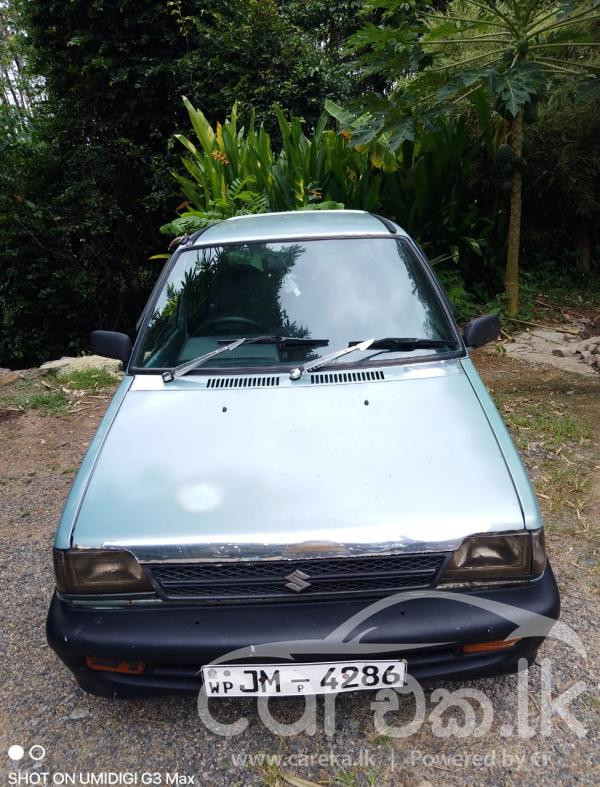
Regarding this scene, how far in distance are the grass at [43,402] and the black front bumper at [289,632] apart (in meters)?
3.60

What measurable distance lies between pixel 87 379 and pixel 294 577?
4423 mm

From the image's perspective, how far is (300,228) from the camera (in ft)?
9.51

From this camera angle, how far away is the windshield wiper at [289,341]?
242cm

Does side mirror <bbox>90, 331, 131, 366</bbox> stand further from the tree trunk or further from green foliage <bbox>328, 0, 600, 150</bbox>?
the tree trunk

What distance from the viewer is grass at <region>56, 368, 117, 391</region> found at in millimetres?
5488

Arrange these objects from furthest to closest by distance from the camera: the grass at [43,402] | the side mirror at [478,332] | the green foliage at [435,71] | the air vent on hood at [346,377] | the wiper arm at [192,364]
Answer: the grass at [43,402], the green foliage at [435,71], the side mirror at [478,332], the wiper arm at [192,364], the air vent on hood at [346,377]

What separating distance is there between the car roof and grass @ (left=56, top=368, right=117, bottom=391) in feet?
9.07

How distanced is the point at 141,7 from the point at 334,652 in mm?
9584

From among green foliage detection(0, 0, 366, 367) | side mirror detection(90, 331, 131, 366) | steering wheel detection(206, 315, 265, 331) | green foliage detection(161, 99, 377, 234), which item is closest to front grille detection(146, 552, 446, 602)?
steering wheel detection(206, 315, 265, 331)

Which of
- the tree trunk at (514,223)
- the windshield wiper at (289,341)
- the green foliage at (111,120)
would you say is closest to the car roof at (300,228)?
the windshield wiper at (289,341)

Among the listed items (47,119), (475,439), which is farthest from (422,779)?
(47,119)

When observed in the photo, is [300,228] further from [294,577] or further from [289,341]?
[294,577]

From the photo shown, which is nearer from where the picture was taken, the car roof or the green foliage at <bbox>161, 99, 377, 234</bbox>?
the car roof

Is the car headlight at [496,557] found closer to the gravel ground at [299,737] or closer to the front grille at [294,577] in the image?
the front grille at [294,577]
